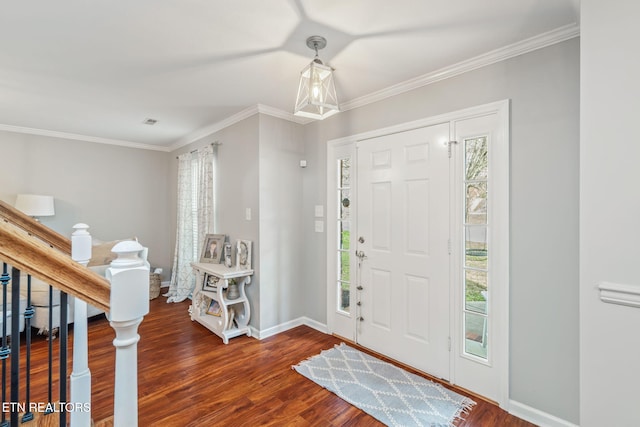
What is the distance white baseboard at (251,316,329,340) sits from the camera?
322 cm

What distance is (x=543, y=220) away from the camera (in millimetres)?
1943

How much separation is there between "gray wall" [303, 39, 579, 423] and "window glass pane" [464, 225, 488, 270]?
19cm

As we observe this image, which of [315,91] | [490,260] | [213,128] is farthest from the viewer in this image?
[213,128]

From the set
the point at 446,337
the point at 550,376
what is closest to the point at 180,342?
the point at 446,337

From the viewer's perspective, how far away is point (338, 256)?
321 centimetres

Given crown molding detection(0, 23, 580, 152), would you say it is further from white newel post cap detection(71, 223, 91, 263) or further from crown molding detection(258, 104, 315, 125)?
white newel post cap detection(71, 223, 91, 263)

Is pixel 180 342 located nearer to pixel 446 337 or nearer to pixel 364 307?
pixel 364 307

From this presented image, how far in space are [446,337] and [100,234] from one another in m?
4.85

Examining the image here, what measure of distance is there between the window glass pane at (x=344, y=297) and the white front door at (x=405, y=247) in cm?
15

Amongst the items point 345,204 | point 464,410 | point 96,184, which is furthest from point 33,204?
point 464,410

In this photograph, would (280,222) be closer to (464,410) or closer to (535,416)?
(464,410)

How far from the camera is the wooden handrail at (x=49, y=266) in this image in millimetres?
697

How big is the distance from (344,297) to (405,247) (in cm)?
92

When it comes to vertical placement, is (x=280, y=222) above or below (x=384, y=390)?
above
